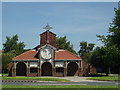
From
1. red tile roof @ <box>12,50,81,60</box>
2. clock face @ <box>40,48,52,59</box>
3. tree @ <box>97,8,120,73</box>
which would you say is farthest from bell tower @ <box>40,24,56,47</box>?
tree @ <box>97,8,120,73</box>

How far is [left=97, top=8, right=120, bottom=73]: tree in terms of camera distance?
42.8m

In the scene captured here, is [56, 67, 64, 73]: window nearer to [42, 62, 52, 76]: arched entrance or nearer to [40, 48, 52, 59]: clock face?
[42, 62, 52, 76]: arched entrance

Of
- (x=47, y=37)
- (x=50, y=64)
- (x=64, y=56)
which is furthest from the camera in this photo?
(x=47, y=37)

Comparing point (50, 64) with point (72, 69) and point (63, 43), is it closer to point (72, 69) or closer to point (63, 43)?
point (72, 69)

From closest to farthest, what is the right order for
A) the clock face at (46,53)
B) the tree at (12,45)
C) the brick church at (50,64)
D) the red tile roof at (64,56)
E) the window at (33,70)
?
the brick church at (50,64) → the red tile roof at (64,56) → the clock face at (46,53) → the window at (33,70) → the tree at (12,45)

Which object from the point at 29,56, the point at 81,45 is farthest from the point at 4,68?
the point at 81,45

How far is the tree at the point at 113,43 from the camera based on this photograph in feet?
140

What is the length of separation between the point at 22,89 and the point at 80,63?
3402cm

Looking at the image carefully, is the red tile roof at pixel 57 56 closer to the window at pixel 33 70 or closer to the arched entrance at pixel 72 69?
the arched entrance at pixel 72 69

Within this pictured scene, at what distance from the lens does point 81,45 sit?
89.9m

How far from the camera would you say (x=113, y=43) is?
46375 mm

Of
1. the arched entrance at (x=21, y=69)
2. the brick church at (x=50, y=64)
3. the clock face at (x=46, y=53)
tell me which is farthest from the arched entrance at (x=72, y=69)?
the arched entrance at (x=21, y=69)

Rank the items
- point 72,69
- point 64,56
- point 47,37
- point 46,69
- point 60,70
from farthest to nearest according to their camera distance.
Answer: point 47,37 < point 46,69 < point 72,69 < point 64,56 < point 60,70

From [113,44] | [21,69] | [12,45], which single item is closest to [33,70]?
[21,69]
